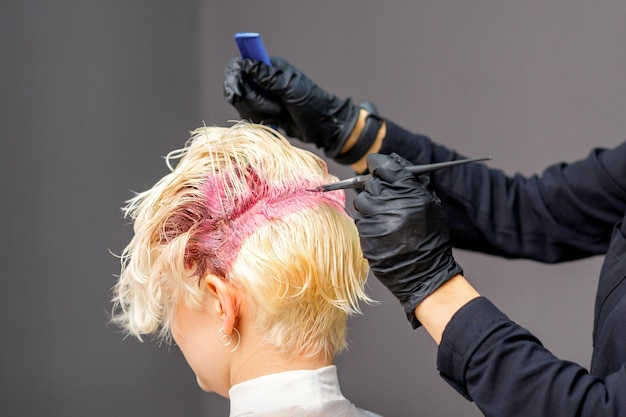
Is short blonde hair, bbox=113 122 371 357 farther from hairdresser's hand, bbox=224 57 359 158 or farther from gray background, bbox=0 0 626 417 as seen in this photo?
gray background, bbox=0 0 626 417

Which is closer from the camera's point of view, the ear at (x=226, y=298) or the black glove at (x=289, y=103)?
the ear at (x=226, y=298)

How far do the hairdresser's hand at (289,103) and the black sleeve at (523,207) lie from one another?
12cm

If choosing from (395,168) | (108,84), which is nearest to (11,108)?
(108,84)

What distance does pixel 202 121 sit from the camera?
8.94 feet

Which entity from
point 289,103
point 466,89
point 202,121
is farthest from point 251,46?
point 466,89

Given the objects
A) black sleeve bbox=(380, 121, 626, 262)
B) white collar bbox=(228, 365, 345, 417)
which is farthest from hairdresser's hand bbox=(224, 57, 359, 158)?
white collar bbox=(228, 365, 345, 417)

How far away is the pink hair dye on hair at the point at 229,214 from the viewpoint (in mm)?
1303

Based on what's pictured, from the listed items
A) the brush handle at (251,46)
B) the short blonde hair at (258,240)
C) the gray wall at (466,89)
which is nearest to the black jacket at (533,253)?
the short blonde hair at (258,240)

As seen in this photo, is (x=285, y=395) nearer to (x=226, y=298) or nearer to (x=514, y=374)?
(x=226, y=298)

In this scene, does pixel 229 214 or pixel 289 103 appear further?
pixel 289 103

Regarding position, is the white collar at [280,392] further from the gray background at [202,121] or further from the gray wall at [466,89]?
the gray wall at [466,89]

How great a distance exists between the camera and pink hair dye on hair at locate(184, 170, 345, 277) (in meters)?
1.30

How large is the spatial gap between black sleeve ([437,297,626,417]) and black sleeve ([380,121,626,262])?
2.20ft

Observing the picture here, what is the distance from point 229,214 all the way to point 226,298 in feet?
0.47
